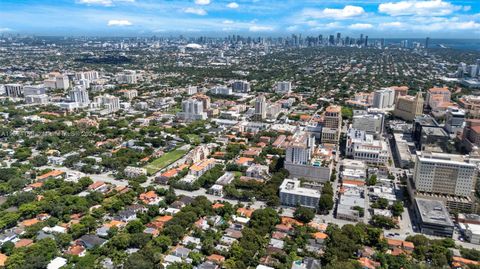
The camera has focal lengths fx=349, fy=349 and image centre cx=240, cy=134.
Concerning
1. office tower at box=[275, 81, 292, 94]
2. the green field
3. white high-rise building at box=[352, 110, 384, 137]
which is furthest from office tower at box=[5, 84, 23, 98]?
white high-rise building at box=[352, 110, 384, 137]

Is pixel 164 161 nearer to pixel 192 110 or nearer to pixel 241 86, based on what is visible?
pixel 192 110

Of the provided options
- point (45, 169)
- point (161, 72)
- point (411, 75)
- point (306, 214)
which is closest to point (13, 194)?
point (45, 169)

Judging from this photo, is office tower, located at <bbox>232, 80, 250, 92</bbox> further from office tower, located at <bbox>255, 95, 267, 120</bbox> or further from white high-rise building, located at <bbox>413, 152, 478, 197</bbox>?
white high-rise building, located at <bbox>413, 152, 478, 197</bbox>

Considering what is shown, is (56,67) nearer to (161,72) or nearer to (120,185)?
(161,72)

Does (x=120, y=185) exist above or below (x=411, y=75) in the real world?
below

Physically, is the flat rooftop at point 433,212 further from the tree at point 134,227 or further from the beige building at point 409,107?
the beige building at point 409,107

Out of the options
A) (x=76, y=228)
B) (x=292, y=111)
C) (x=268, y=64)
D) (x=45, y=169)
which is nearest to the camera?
(x=76, y=228)

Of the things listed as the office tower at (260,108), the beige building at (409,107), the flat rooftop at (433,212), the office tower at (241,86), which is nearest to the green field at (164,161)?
the office tower at (260,108)
